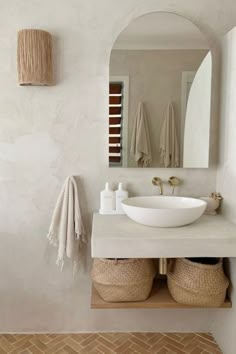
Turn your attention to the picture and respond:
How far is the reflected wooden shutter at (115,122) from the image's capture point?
209 centimetres

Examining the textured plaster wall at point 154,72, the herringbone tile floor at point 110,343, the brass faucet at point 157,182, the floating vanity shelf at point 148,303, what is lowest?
the herringbone tile floor at point 110,343

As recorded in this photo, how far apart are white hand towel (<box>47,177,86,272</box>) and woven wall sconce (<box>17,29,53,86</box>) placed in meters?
0.67

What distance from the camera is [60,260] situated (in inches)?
86.9

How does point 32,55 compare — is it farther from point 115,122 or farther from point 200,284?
point 200,284

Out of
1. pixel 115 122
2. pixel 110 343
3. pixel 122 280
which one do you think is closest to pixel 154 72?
pixel 115 122

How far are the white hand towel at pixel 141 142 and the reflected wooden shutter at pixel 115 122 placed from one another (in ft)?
0.30

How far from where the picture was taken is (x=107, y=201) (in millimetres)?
2098

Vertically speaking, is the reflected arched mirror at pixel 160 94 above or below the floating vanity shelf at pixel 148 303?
above

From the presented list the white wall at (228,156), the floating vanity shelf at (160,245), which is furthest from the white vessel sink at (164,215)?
the white wall at (228,156)

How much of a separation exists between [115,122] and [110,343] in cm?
147

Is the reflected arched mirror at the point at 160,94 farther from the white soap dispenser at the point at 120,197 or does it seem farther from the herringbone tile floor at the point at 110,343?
the herringbone tile floor at the point at 110,343

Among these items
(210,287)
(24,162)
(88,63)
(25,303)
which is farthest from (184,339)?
(88,63)

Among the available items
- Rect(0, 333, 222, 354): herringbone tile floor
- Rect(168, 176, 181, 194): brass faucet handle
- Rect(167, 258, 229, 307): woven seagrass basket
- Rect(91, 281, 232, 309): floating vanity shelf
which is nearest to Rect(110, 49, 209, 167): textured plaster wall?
Rect(168, 176, 181, 194): brass faucet handle

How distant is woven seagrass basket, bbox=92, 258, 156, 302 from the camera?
1910 millimetres
